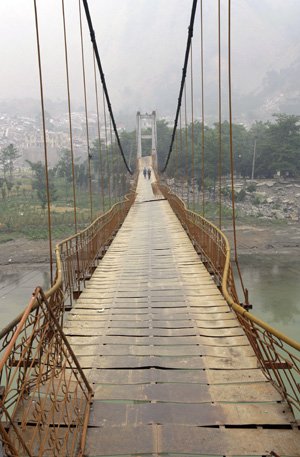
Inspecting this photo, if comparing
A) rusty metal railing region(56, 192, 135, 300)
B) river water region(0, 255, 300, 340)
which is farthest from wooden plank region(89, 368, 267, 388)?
river water region(0, 255, 300, 340)

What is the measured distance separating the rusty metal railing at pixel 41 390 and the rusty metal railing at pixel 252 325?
1.23m

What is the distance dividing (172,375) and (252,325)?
0.70 metres

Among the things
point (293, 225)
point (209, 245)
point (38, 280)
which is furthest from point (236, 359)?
point (293, 225)

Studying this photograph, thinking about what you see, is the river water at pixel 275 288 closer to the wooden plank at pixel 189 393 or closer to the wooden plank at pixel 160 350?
the wooden plank at pixel 160 350

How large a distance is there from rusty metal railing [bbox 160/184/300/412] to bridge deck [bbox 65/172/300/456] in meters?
0.12

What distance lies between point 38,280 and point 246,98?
144 m

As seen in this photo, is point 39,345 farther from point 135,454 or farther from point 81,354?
point 81,354

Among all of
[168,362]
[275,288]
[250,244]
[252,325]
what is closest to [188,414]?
[168,362]

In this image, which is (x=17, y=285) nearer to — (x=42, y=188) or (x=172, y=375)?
(x=172, y=375)

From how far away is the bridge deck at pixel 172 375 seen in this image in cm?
224

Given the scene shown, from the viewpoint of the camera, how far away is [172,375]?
296 centimetres

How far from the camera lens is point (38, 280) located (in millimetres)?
21359

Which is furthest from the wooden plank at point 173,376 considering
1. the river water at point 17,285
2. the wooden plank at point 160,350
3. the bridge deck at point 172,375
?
the river water at point 17,285

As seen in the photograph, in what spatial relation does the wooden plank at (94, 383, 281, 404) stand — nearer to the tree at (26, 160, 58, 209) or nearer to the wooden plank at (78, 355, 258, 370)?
the wooden plank at (78, 355, 258, 370)
